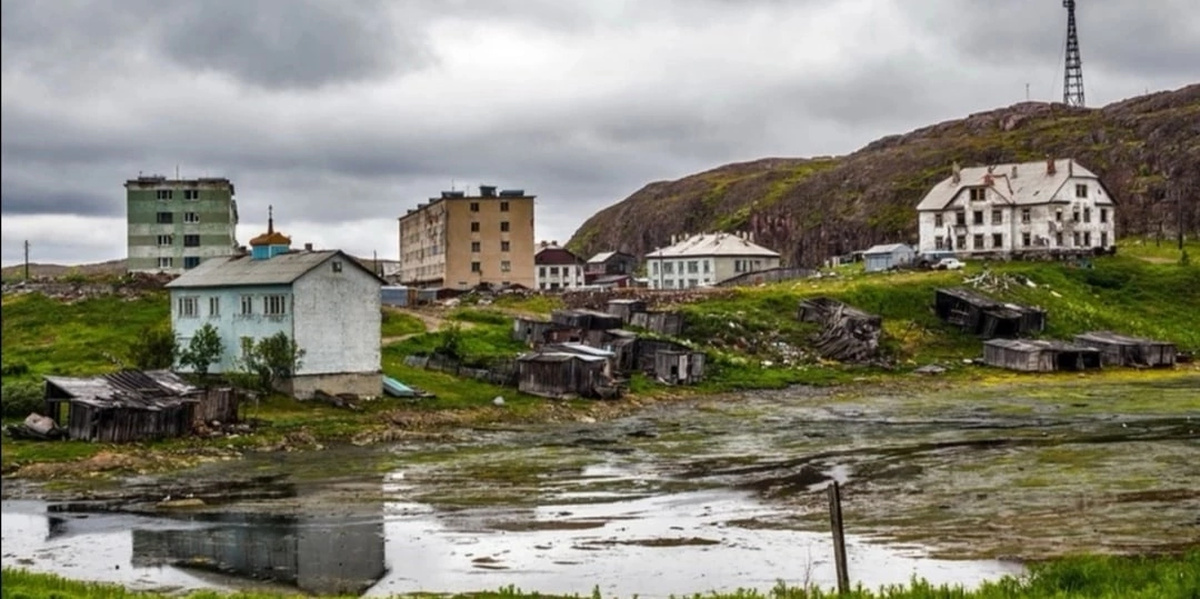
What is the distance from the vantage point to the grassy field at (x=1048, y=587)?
1969 centimetres

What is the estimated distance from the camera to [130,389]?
55219 mm

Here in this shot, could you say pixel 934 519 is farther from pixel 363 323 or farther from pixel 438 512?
pixel 363 323

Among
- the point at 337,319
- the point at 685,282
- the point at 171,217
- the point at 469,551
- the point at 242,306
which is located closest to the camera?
the point at 469,551

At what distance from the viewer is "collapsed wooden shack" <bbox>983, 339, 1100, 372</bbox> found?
8638 centimetres

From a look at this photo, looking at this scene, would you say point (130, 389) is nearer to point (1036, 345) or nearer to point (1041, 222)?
point (1036, 345)

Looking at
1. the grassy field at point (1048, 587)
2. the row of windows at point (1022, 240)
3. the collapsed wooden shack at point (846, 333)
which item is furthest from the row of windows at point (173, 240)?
the grassy field at point (1048, 587)

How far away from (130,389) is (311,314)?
11594mm

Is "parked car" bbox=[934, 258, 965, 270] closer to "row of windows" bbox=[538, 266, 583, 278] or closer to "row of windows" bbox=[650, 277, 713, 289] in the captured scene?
"row of windows" bbox=[650, 277, 713, 289]

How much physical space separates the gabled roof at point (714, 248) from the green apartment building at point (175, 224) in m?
48.3

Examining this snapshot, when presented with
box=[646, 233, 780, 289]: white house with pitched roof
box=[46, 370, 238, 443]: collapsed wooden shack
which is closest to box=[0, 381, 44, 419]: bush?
box=[46, 370, 238, 443]: collapsed wooden shack

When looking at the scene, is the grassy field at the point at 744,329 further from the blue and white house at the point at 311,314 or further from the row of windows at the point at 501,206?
the row of windows at the point at 501,206

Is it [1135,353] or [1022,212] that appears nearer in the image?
[1135,353]

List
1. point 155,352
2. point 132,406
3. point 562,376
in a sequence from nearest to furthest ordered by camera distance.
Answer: point 132,406 < point 155,352 < point 562,376

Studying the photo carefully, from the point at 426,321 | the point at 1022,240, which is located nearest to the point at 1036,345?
the point at 1022,240
